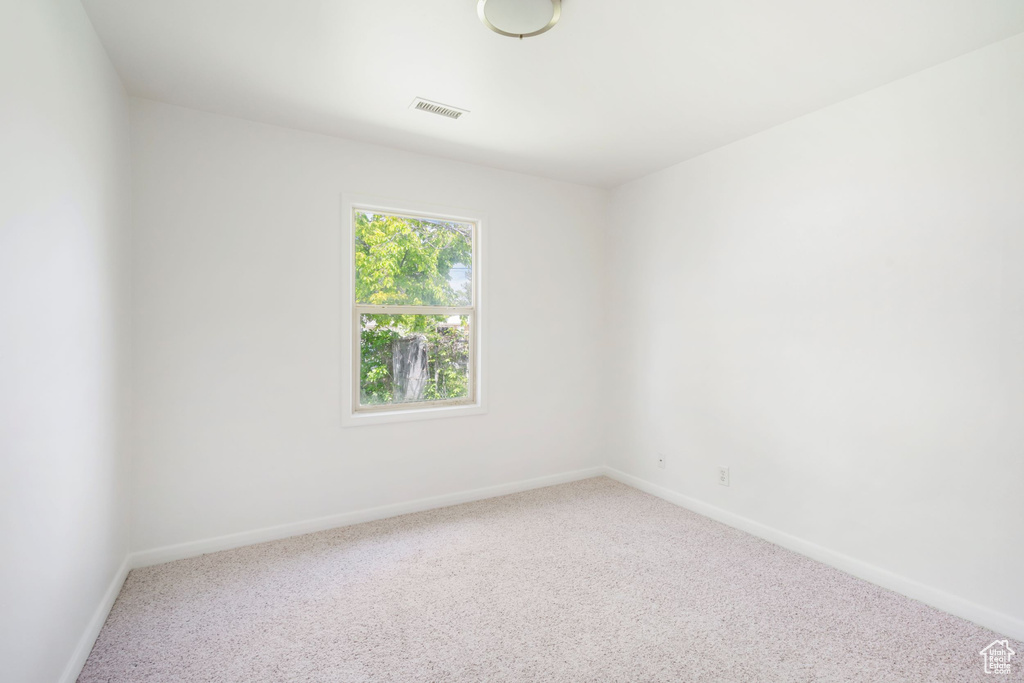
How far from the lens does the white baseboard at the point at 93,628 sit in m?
1.76

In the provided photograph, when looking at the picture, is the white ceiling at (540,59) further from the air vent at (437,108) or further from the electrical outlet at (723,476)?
the electrical outlet at (723,476)

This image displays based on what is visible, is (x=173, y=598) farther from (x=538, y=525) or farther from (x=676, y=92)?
(x=676, y=92)

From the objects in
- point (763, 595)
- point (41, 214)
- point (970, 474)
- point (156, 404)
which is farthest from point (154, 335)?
point (970, 474)

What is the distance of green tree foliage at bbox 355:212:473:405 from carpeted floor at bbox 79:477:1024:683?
107cm

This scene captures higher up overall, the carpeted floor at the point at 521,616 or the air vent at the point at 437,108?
the air vent at the point at 437,108

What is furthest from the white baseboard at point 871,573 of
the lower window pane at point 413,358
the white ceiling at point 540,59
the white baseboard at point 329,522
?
the white ceiling at point 540,59

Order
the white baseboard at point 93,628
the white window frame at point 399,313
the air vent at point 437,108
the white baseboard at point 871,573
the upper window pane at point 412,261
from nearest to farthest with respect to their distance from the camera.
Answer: the white baseboard at point 93,628
the white baseboard at point 871,573
the air vent at point 437,108
the white window frame at point 399,313
the upper window pane at point 412,261

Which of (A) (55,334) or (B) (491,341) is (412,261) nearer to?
(B) (491,341)

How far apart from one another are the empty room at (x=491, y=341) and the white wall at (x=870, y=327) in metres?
0.02

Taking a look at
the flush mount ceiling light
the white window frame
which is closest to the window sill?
the white window frame

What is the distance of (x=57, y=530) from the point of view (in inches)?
65.7

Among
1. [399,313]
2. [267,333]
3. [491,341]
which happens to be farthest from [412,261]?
[267,333]

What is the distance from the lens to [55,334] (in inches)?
66.0

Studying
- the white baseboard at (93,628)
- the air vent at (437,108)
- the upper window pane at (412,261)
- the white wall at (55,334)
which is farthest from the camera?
the upper window pane at (412,261)
